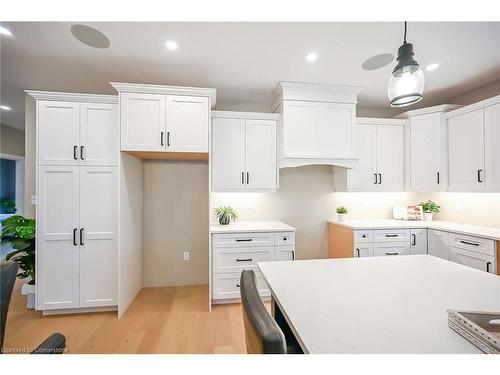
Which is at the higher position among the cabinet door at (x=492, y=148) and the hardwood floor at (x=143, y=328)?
the cabinet door at (x=492, y=148)

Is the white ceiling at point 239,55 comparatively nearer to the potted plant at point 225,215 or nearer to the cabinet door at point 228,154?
the cabinet door at point 228,154

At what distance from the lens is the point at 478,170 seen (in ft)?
8.62

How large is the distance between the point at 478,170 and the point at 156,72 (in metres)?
3.88

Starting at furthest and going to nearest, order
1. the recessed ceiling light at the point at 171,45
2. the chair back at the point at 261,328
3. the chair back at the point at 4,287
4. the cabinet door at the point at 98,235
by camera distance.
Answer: the cabinet door at the point at 98,235
the recessed ceiling light at the point at 171,45
the chair back at the point at 4,287
the chair back at the point at 261,328

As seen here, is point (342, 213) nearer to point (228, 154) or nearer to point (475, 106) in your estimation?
point (228, 154)

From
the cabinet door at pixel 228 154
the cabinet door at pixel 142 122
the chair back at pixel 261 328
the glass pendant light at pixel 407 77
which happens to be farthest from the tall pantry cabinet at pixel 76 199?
the glass pendant light at pixel 407 77

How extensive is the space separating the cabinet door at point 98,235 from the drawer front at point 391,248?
3087mm

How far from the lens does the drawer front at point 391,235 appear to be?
287 cm

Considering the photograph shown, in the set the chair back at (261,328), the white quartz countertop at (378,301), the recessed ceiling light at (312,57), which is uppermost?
the recessed ceiling light at (312,57)

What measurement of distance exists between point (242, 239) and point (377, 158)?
7.35ft

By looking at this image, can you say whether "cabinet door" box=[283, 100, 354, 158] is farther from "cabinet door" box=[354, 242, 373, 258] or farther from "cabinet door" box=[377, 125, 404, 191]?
"cabinet door" box=[354, 242, 373, 258]

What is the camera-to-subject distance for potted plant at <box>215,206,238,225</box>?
9.72 feet
